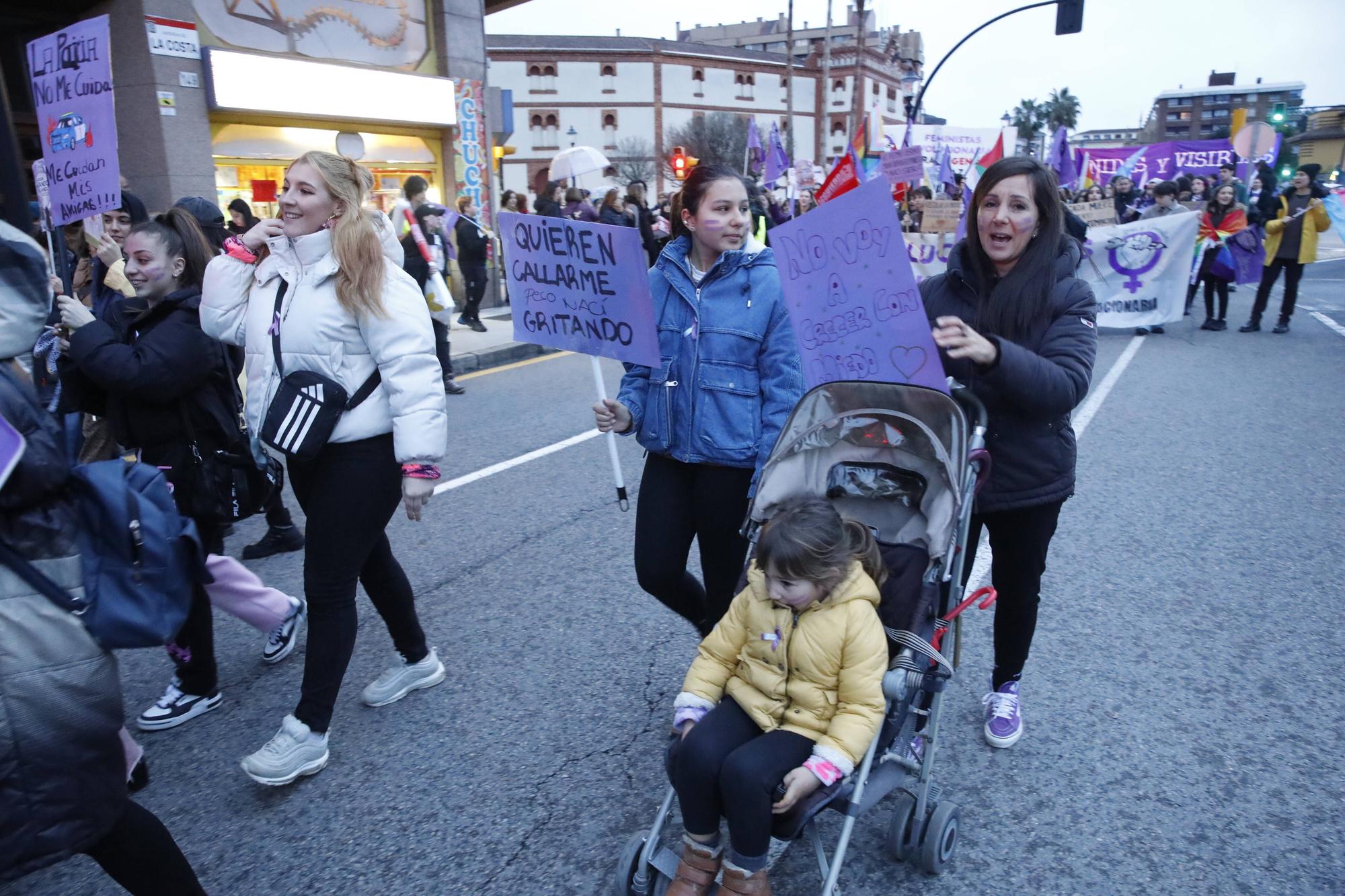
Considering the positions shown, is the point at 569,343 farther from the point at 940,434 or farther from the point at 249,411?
the point at 940,434

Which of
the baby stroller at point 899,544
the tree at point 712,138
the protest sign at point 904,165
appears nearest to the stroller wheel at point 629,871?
the baby stroller at point 899,544

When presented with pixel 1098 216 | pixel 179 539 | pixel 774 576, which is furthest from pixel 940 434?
pixel 1098 216

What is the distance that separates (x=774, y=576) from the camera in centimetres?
225

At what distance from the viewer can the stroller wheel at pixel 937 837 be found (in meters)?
2.39

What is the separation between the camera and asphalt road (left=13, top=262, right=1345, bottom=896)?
8.28 ft

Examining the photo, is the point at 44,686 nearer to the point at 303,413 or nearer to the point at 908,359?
the point at 303,413

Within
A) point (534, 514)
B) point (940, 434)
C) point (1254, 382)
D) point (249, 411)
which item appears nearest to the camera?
point (940, 434)

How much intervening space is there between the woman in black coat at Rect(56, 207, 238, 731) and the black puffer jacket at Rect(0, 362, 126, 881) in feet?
4.08

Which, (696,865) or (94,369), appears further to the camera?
(94,369)

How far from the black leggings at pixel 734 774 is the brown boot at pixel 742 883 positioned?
0.09 ft

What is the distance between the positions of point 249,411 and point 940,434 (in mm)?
2036

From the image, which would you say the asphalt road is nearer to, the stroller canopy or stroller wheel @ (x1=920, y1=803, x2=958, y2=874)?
stroller wheel @ (x1=920, y1=803, x2=958, y2=874)

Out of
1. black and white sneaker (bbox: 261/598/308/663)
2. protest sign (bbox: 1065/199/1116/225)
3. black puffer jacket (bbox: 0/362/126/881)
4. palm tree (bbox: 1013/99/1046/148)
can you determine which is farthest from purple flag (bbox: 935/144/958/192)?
palm tree (bbox: 1013/99/1046/148)

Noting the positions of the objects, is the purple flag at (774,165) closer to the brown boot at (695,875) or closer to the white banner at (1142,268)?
the white banner at (1142,268)
